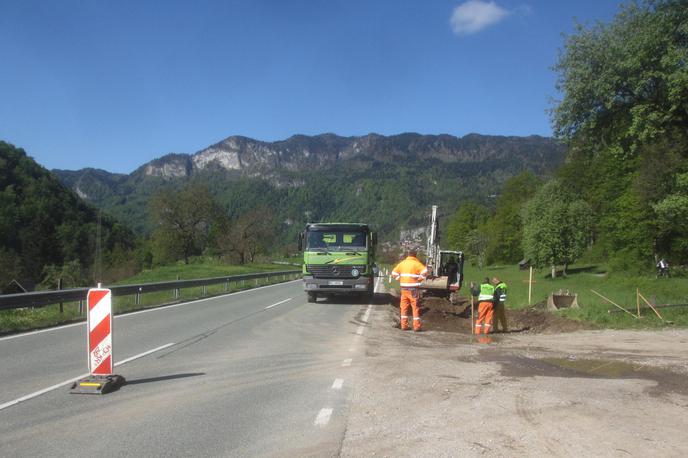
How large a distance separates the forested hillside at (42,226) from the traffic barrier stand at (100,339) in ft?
206

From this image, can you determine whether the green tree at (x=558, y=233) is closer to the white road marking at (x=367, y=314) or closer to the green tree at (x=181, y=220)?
the white road marking at (x=367, y=314)

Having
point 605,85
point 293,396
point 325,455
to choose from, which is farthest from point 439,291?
point 325,455

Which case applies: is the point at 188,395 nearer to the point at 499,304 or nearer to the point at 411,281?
the point at 411,281

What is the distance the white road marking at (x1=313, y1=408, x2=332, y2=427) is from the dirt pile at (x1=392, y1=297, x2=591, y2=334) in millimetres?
8736

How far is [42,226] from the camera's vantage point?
80.8 metres

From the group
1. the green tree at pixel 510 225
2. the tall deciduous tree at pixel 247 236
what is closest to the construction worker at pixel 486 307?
the tall deciduous tree at pixel 247 236

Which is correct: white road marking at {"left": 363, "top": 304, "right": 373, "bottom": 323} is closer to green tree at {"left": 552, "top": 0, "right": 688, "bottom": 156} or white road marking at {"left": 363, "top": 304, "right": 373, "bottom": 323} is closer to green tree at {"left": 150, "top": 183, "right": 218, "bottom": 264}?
green tree at {"left": 552, "top": 0, "right": 688, "bottom": 156}

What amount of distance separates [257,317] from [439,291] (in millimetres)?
9251

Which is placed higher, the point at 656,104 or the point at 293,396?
the point at 656,104

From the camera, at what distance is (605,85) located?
21.4m

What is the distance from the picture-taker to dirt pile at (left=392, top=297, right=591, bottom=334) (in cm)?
1467

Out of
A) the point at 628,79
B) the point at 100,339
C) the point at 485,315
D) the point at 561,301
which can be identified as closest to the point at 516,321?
the point at 561,301

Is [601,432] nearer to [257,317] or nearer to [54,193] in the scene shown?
[257,317]

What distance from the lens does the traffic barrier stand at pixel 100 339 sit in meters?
7.14
